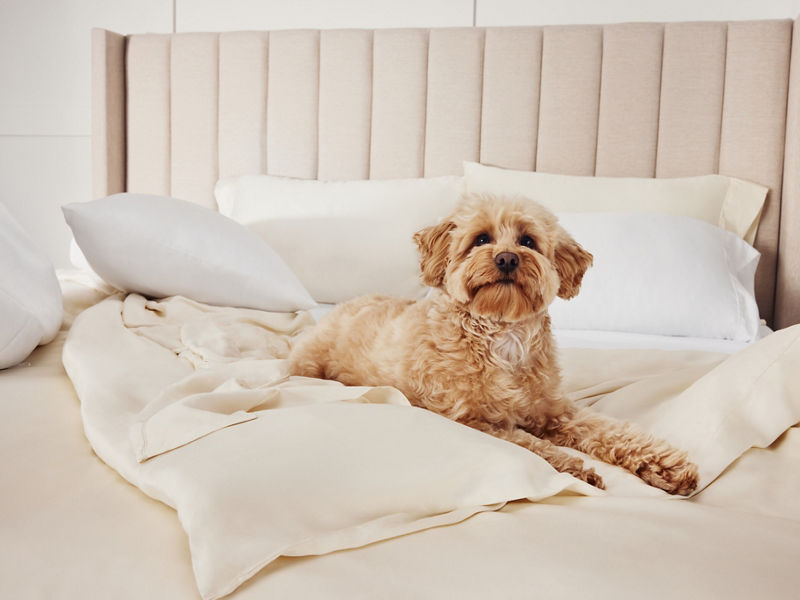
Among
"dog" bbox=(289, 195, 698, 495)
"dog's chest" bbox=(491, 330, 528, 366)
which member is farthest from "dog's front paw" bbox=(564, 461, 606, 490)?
"dog's chest" bbox=(491, 330, 528, 366)

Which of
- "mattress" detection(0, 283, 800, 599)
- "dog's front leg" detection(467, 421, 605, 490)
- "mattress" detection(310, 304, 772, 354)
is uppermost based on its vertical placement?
"mattress" detection(0, 283, 800, 599)

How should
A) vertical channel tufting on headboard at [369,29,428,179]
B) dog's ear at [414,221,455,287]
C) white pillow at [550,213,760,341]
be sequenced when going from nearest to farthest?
dog's ear at [414,221,455,287]
white pillow at [550,213,760,341]
vertical channel tufting on headboard at [369,29,428,179]

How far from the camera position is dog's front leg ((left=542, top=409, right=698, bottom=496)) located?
0.95m

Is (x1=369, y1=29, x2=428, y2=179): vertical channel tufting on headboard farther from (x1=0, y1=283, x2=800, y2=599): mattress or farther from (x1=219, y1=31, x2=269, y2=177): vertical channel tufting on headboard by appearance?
(x1=0, y1=283, x2=800, y2=599): mattress

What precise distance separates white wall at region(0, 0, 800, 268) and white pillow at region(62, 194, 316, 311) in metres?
1.45

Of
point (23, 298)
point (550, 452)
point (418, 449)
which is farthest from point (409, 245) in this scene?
point (418, 449)

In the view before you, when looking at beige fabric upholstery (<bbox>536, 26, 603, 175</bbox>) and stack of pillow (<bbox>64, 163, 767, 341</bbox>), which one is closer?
stack of pillow (<bbox>64, 163, 767, 341</bbox>)

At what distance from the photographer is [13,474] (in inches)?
32.6

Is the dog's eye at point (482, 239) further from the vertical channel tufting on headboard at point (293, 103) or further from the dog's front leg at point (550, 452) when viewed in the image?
the vertical channel tufting on headboard at point (293, 103)

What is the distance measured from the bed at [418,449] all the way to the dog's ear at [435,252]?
0.89 ft

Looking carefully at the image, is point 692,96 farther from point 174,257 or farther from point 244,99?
point 174,257

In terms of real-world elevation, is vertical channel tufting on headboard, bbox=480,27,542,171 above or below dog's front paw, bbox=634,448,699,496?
above

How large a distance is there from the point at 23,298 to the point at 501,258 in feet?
3.10

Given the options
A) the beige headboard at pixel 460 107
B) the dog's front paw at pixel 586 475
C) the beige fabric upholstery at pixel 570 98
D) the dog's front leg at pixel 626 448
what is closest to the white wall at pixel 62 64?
the beige headboard at pixel 460 107
